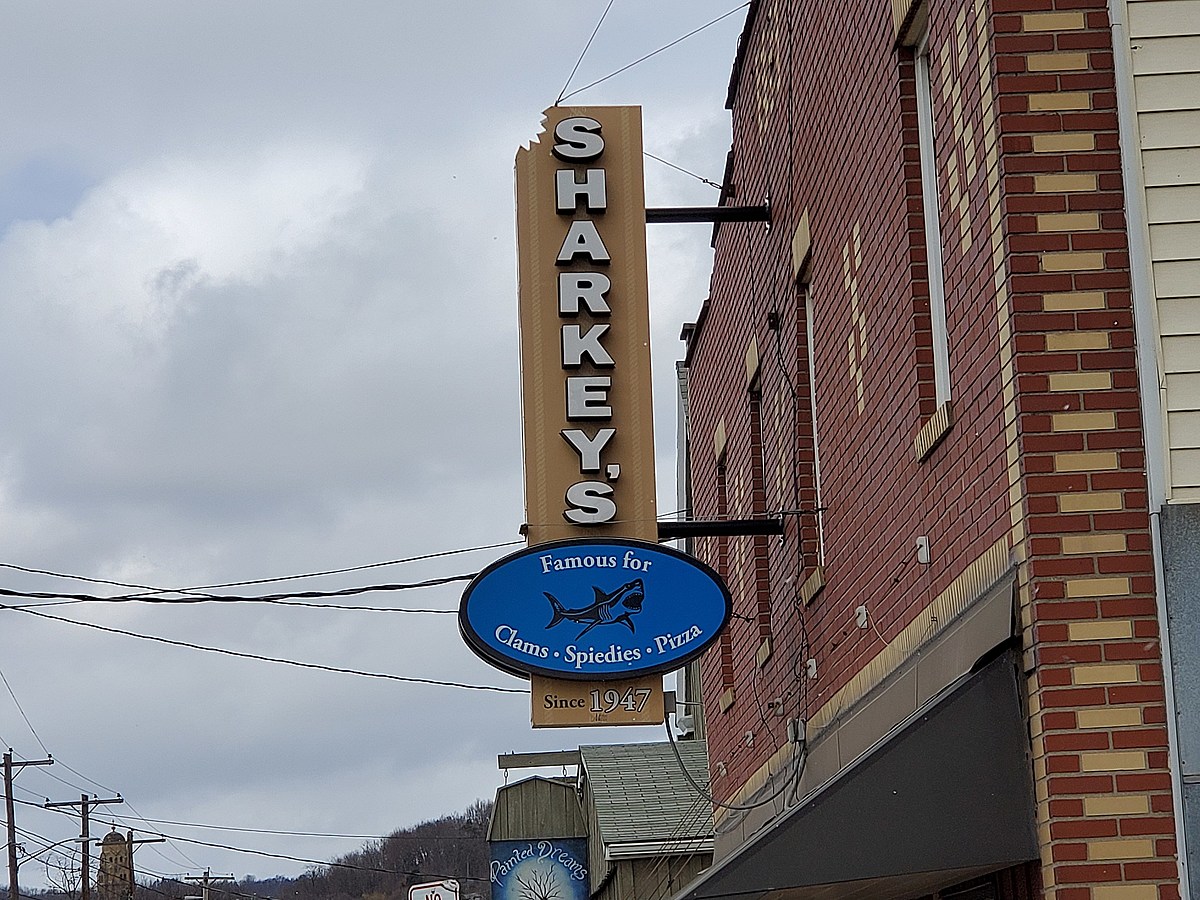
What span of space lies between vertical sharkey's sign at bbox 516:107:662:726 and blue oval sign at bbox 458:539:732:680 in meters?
0.27

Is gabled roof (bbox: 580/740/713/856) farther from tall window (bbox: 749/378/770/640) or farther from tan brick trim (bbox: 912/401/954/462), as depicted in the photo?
tan brick trim (bbox: 912/401/954/462)

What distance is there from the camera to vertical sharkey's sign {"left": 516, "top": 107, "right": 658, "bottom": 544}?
991 cm

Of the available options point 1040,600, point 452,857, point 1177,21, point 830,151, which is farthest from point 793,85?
point 452,857

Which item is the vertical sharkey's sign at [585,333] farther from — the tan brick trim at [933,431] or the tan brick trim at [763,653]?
the tan brick trim at [763,653]

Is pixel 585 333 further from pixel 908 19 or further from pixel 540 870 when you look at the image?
pixel 540 870

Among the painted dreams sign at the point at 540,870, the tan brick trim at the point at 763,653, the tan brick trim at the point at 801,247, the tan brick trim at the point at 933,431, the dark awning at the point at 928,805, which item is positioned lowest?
the dark awning at the point at 928,805

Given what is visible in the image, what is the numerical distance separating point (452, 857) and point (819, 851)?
59.8 meters

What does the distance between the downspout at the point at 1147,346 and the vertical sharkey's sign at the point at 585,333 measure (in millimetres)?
3825

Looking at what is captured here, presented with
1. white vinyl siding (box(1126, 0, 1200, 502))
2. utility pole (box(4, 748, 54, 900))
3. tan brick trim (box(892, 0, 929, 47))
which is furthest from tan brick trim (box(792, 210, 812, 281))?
utility pole (box(4, 748, 54, 900))

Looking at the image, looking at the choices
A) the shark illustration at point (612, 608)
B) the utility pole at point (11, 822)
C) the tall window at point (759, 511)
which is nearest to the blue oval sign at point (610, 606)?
the shark illustration at point (612, 608)

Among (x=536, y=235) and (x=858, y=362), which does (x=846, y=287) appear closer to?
(x=858, y=362)

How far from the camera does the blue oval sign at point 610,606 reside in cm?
936

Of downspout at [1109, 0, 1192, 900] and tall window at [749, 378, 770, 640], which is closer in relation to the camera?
downspout at [1109, 0, 1192, 900]

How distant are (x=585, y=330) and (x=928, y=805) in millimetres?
4228
